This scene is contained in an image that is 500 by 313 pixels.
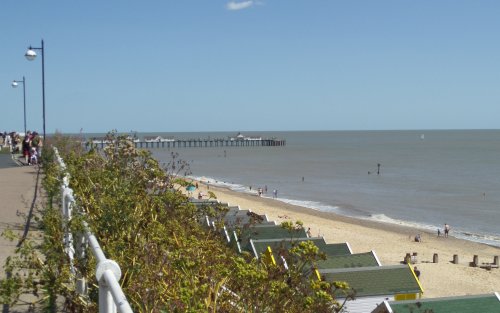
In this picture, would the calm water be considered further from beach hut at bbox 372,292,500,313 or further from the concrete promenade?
the concrete promenade

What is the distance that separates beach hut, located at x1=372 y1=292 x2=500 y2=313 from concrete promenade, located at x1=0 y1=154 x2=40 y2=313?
5494mm

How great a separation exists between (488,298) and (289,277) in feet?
24.1

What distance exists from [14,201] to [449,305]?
264 inches

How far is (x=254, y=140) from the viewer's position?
13525 cm

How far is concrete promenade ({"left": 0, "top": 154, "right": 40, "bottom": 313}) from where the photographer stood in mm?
5078

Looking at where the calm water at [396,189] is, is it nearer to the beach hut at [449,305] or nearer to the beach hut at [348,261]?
the beach hut at [348,261]

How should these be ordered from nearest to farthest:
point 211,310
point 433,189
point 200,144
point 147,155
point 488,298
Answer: point 211,310 < point 147,155 < point 488,298 < point 433,189 < point 200,144

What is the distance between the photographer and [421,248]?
2402cm

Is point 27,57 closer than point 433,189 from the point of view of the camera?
Yes

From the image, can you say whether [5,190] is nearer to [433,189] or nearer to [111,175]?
[111,175]

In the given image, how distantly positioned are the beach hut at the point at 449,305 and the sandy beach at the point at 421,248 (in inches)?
292

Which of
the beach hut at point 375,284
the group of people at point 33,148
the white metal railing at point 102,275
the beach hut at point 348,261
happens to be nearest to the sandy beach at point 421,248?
the beach hut at point 348,261

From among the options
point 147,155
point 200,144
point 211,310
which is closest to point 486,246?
point 147,155

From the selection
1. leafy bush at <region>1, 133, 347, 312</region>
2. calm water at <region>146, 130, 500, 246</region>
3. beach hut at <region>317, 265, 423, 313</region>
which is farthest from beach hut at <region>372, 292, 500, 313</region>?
calm water at <region>146, 130, 500, 246</region>
